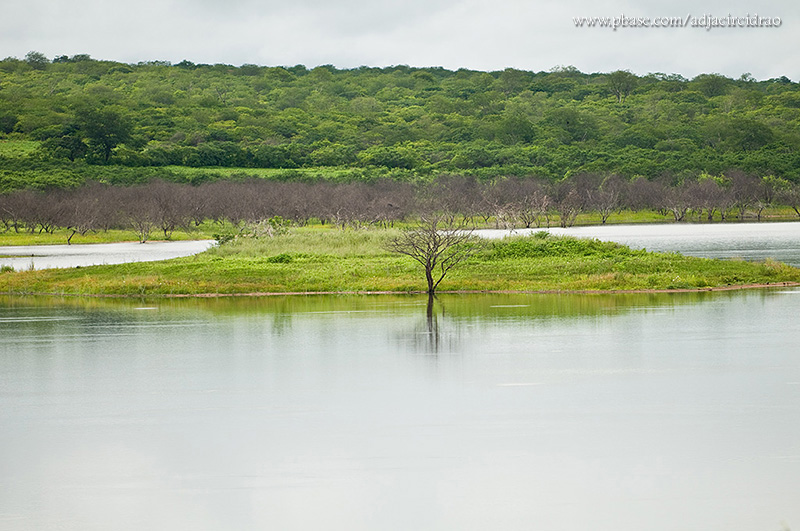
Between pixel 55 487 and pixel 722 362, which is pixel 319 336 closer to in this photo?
pixel 722 362

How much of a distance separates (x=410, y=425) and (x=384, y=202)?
103 m

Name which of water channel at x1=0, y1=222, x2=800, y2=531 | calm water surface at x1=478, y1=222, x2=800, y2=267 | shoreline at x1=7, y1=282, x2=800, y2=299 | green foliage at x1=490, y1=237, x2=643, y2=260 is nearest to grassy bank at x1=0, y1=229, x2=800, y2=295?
green foliage at x1=490, y1=237, x2=643, y2=260

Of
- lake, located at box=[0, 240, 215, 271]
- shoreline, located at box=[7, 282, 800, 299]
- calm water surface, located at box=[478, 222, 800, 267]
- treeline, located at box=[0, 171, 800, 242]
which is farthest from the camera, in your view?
treeline, located at box=[0, 171, 800, 242]

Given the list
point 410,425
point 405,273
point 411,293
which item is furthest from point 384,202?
point 410,425

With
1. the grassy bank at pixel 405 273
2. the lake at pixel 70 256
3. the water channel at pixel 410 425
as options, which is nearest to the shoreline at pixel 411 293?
the grassy bank at pixel 405 273

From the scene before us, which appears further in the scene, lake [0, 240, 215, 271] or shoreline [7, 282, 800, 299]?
lake [0, 240, 215, 271]

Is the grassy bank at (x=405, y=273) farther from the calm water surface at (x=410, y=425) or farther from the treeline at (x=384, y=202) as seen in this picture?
the treeline at (x=384, y=202)

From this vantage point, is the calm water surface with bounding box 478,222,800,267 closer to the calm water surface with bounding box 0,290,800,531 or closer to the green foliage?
the green foliage

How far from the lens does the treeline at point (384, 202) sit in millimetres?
105312

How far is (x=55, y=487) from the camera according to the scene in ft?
46.7

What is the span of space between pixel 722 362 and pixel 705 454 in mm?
7929

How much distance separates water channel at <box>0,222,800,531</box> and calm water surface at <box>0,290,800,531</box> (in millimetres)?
53

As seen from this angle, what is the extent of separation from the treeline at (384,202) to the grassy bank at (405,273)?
4782cm

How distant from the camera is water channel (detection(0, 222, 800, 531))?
1307 centimetres
